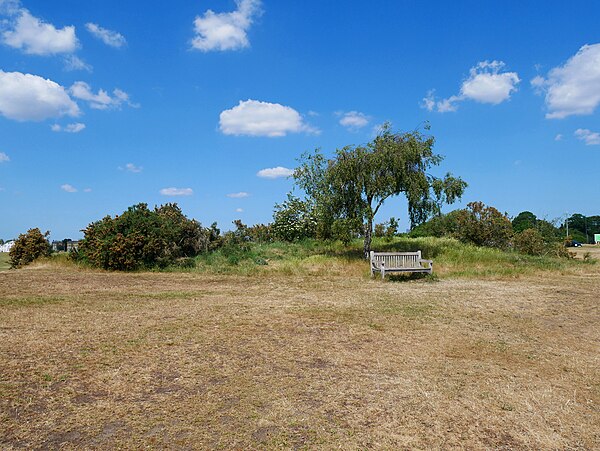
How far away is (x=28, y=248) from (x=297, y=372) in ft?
59.0

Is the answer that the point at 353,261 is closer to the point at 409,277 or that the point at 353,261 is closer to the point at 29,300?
the point at 409,277

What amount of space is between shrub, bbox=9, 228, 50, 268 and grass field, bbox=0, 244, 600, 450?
9480mm

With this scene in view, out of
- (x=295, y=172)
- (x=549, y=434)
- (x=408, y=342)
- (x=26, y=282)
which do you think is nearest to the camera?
(x=549, y=434)

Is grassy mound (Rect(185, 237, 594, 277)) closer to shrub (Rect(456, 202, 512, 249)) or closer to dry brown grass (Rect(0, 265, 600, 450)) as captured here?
shrub (Rect(456, 202, 512, 249))

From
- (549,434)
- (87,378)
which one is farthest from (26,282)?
(549,434)

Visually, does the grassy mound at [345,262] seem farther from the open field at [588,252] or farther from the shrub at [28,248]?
the open field at [588,252]

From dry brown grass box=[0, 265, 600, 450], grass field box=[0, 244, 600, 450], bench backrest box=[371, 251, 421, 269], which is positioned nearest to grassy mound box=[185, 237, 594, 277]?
bench backrest box=[371, 251, 421, 269]

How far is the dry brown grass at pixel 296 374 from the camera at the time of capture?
11.5 ft

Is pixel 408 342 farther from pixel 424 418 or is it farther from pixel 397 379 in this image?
pixel 424 418

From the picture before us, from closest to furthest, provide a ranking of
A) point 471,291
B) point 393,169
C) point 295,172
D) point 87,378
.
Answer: point 87,378
point 471,291
point 393,169
point 295,172

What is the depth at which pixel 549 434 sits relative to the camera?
11.7 ft

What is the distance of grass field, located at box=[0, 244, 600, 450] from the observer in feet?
11.5

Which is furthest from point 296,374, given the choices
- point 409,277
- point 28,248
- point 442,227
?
point 442,227

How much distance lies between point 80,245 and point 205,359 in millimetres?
15065
